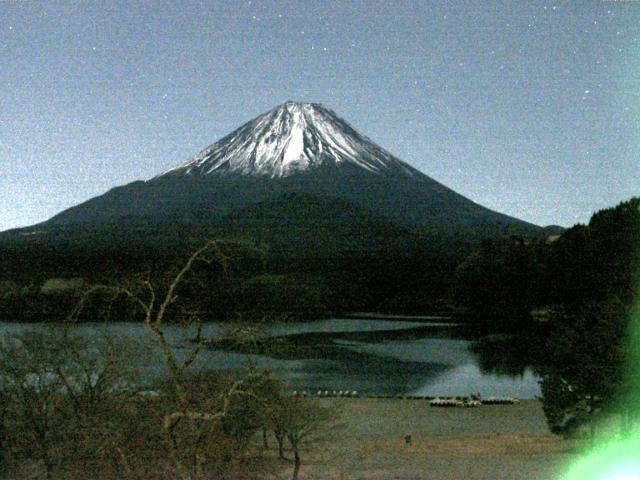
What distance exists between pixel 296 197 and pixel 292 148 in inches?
715

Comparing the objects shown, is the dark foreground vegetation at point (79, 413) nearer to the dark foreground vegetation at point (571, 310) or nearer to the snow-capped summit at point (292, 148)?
the dark foreground vegetation at point (571, 310)

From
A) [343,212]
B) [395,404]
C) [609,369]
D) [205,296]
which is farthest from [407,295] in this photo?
[609,369]

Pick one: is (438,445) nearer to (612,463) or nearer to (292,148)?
(612,463)

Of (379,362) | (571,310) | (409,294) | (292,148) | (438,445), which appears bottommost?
(379,362)

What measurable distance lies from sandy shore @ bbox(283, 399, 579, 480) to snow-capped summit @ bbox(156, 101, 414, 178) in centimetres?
12755

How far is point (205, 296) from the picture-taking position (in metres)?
69.5

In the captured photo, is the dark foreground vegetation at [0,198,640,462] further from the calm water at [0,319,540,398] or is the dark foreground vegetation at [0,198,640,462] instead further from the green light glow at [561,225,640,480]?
the calm water at [0,319,540,398]

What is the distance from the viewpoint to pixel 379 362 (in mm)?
43062

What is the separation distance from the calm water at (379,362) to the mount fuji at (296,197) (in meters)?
62.7

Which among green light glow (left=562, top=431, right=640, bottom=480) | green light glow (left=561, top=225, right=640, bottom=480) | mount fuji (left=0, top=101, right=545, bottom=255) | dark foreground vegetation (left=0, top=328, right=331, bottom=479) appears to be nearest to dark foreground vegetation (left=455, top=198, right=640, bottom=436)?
green light glow (left=561, top=225, right=640, bottom=480)

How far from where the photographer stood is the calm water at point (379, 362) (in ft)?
108

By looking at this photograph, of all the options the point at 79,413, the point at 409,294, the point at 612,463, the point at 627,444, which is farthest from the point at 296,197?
the point at 79,413

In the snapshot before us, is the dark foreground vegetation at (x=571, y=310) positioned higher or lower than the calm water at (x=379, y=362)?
higher

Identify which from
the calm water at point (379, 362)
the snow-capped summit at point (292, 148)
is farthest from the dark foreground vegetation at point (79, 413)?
the snow-capped summit at point (292, 148)
